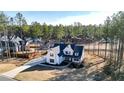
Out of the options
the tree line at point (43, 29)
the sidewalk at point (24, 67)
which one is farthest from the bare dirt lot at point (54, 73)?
the tree line at point (43, 29)

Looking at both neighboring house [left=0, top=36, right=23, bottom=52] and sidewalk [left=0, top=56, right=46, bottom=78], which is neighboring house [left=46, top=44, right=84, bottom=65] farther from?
neighboring house [left=0, top=36, right=23, bottom=52]

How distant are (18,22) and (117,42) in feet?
4.64

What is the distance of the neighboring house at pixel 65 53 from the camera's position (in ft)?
12.9

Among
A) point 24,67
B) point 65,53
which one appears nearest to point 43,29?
point 65,53

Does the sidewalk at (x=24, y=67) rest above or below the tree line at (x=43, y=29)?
below

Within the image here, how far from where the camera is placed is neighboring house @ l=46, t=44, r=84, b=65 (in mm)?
3934

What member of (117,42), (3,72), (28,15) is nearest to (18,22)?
(28,15)

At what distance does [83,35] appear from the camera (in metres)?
3.96

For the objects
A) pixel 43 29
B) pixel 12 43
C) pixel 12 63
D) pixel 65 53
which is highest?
pixel 43 29

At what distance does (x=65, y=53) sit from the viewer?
3.97m

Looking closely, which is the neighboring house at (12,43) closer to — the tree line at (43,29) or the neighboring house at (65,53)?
the tree line at (43,29)

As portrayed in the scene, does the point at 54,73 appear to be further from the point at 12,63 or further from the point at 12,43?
the point at 12,43

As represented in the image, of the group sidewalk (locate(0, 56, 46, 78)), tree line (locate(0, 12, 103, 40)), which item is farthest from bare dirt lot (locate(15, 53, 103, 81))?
tree line (locate(0, 12, 103, 40))

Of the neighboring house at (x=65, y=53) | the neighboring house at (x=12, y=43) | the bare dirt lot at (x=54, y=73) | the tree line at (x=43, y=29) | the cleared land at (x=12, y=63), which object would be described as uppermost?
the tree line at (x=43, y=29)
